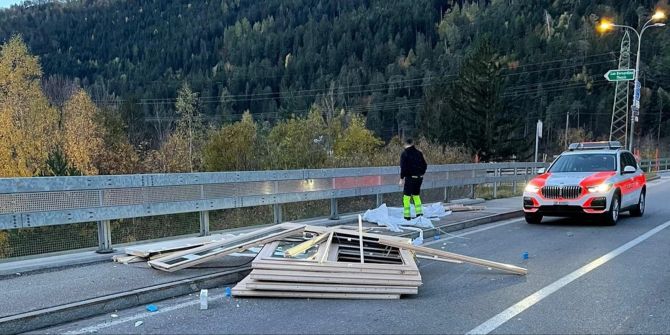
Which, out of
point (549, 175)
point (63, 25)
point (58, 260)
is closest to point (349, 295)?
point (58, 260)

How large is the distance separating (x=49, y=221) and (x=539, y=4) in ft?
505

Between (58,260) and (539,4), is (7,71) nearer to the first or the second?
(58,260)

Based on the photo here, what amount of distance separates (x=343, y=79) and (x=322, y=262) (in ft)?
426

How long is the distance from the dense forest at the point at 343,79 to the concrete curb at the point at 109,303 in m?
14.1

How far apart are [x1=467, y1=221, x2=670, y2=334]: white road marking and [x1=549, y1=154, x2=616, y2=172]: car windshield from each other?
3.30m

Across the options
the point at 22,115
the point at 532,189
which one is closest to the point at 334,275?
the point at 532,189

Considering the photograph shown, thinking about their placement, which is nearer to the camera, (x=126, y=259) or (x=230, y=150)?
(x=126, y=259)

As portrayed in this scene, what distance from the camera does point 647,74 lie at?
279ft

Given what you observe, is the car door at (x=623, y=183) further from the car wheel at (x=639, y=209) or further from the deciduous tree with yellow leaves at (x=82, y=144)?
the deciduous tree with yellow leaves at (x=82, y=144)

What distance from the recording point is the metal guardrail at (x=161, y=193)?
6.51 meters

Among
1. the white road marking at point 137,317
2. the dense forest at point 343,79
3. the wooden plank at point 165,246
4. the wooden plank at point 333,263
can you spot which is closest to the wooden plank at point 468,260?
the wooden plank at point 333,263

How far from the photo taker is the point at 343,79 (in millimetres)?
133250

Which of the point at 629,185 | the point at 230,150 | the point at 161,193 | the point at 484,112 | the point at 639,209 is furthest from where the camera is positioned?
the point at 484,112

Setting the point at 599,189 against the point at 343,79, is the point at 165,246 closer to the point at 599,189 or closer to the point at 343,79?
the point at 599,189
